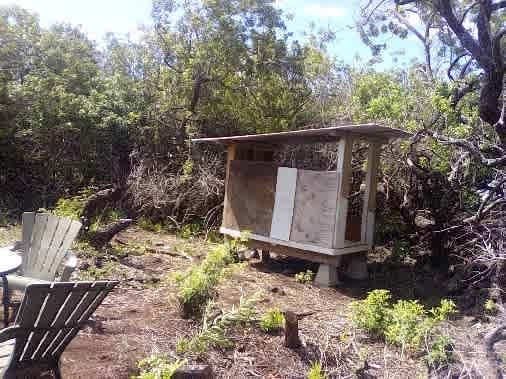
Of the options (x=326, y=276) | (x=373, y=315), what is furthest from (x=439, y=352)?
(x=326, y=276)

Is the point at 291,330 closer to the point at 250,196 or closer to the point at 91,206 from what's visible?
the point at 250,196

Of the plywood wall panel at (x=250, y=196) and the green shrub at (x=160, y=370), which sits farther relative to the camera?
the plywood wall panel at (x=250, y=196)

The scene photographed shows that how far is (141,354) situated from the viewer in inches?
155

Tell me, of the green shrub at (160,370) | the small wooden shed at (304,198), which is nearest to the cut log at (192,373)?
the green shrub at (160,370)

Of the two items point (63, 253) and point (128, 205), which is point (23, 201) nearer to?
point (128, 205)

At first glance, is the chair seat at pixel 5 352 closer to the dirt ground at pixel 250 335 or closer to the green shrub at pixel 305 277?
the dirt ground at pixel 250 335

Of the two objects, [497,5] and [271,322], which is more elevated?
[497,5]

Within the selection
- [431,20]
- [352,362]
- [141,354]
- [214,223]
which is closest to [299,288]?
[352,362]

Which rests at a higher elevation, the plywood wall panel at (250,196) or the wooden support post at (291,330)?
the plywood wall panel at (250,196)

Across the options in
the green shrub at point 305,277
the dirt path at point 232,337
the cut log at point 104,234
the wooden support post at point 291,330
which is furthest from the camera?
the cut log at point 104,234

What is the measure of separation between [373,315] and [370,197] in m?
3.36

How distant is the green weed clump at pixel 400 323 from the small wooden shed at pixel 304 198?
1994 millimetres

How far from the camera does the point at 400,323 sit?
469 cm

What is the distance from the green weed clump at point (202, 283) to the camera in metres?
4.61
